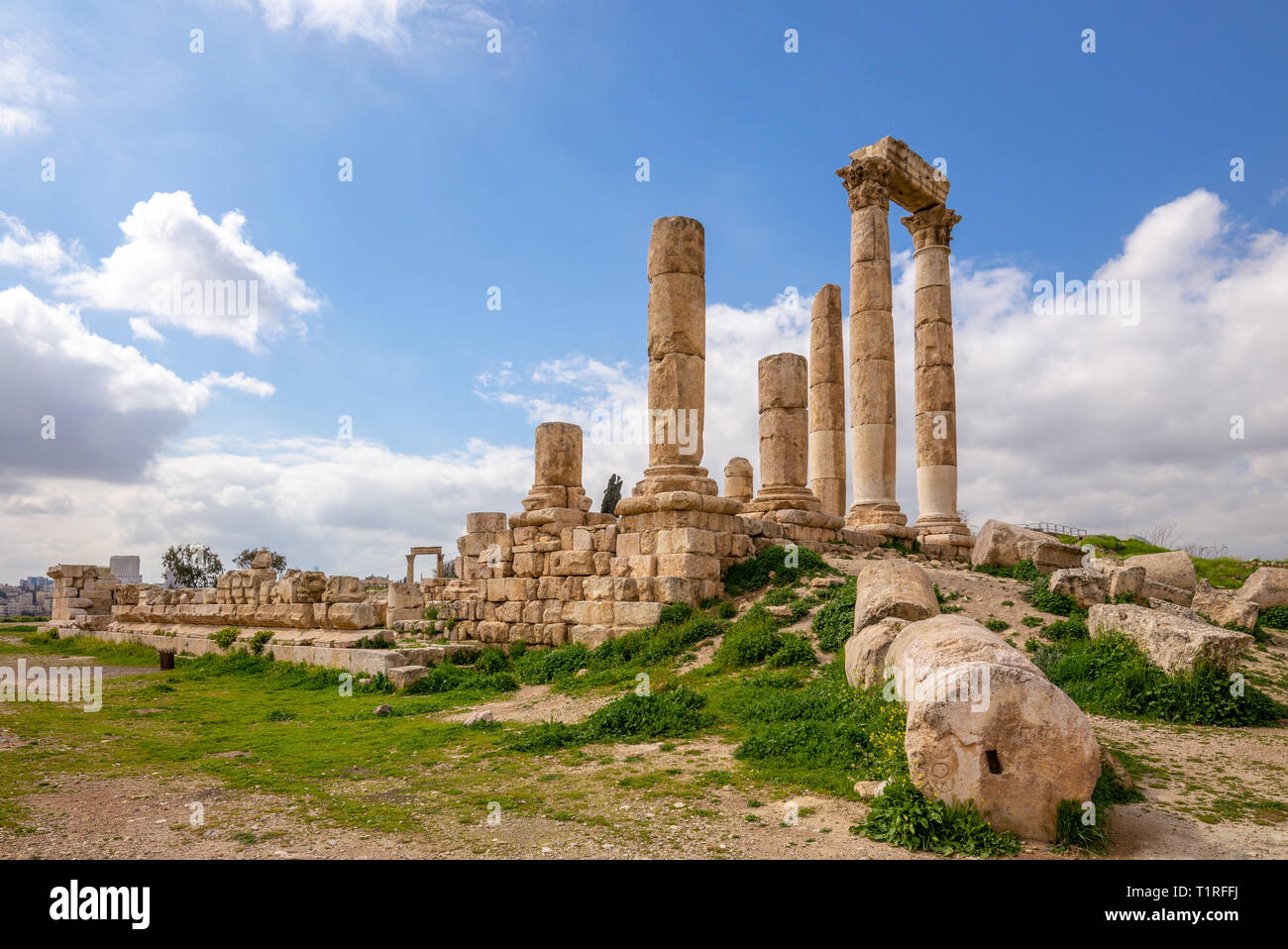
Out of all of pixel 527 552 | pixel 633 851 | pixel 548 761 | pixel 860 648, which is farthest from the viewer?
pixel 527 552

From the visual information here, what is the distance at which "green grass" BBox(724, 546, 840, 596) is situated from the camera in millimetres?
13273

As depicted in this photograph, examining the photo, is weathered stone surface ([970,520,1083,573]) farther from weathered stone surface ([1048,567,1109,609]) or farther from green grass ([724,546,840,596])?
green grass ([724,546,840,596])

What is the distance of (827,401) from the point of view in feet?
71.0

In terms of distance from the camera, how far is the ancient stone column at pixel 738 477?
25.9 meters

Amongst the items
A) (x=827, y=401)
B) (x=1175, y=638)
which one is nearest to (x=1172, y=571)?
(x=1175, y=638)

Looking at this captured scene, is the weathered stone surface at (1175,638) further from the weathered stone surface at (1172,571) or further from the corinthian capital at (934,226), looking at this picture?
the corinthian capital at (934,226)

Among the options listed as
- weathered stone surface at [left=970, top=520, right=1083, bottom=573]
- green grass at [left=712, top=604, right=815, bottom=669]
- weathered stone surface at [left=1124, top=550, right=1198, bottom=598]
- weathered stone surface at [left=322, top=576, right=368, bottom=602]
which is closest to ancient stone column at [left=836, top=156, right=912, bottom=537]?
weathered stone surface at [left=970, top=520, right=1083, bottom=573]

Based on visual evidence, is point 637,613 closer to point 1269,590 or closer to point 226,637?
point 226,637

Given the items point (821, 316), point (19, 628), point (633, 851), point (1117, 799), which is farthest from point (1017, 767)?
point (19, 628)

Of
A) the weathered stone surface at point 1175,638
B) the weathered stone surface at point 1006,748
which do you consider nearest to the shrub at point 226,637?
the weathered stone surface at point 1006,748

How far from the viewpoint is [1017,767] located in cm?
488

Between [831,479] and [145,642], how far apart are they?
57.2 feet

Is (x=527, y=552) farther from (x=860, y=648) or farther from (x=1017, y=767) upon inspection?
(x=1017, y=767)

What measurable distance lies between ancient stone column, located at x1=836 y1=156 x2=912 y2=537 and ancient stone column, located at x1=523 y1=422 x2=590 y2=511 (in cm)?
795
